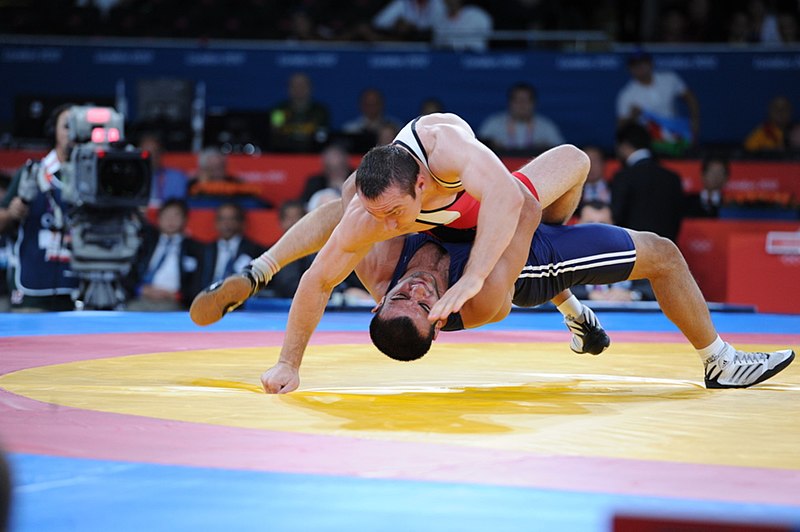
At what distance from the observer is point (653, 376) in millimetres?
4543

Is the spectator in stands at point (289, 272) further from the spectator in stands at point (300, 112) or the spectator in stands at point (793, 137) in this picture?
A: the spectator in stands at point (793, 137)

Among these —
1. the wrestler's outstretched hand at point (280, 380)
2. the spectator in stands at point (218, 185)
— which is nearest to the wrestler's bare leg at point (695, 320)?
the wrestler's outstretched hand at point (280, 380)

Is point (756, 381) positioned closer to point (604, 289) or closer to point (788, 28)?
point (604, 289)

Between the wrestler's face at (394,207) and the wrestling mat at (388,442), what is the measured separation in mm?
562

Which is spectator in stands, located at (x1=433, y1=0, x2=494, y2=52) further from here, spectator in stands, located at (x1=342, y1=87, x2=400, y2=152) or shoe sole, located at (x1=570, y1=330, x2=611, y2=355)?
shoe sole, located at (x1=570, y1=330, x2=611, y2=355)

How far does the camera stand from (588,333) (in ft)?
16.1

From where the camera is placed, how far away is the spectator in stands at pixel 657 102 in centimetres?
1059

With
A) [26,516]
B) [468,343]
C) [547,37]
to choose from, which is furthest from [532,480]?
[547,37]

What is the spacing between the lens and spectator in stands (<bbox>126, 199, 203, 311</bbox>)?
28.7ft

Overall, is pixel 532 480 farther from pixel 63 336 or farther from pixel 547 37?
pixel 547 37

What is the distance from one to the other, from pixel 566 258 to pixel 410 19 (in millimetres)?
8523

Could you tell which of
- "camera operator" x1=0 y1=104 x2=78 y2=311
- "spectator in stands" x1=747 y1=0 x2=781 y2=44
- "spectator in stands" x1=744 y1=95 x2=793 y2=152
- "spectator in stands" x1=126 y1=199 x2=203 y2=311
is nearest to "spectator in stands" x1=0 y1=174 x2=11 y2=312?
"spectator in stands" x1=126 y1=199 x2=203 y2=311

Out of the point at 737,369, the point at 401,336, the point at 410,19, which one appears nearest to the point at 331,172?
the point at 410,19

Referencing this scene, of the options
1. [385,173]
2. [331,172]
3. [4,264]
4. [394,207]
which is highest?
[385,173]
